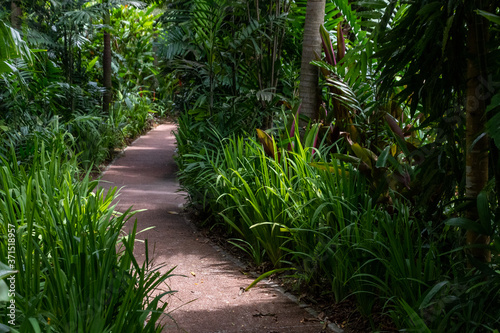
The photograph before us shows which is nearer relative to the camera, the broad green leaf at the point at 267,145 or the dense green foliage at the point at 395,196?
the dense green foliage at the point at 395,196

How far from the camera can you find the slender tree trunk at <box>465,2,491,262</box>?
2.60m

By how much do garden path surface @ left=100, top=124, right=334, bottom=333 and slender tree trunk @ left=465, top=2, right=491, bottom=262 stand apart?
1304 mm

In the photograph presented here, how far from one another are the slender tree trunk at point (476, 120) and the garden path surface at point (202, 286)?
130 cm

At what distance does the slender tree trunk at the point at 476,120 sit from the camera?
2598mm

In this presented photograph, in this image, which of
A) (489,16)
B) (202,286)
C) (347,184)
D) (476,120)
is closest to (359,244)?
(347,184)

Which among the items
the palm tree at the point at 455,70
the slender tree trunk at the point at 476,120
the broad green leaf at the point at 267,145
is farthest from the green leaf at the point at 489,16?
the broad green leaf at the point at 267,145

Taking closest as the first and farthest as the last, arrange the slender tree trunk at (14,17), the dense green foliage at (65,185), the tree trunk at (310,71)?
the dense green foliage at (65,185) → the tree trunk at (310,71) → the slender tree trunk at (14,17)

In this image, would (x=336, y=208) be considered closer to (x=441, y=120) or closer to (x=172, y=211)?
(x=441, y=120)

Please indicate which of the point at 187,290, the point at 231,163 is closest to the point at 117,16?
the point at 231,163

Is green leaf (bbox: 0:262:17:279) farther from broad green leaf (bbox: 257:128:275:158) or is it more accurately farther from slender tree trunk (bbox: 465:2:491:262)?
broad green leaf (bbox: 257:128:275:158)

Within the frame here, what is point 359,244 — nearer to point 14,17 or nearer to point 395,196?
point 395,196

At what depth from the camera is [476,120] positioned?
A: 2674 mm

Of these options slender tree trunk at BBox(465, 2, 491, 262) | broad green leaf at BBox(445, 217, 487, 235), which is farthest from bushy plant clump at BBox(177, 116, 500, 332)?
slender tree trunk at BBox(465, 2, 491, 262)

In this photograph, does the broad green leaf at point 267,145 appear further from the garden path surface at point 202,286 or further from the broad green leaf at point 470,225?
the broad green leaf at point 470,225
